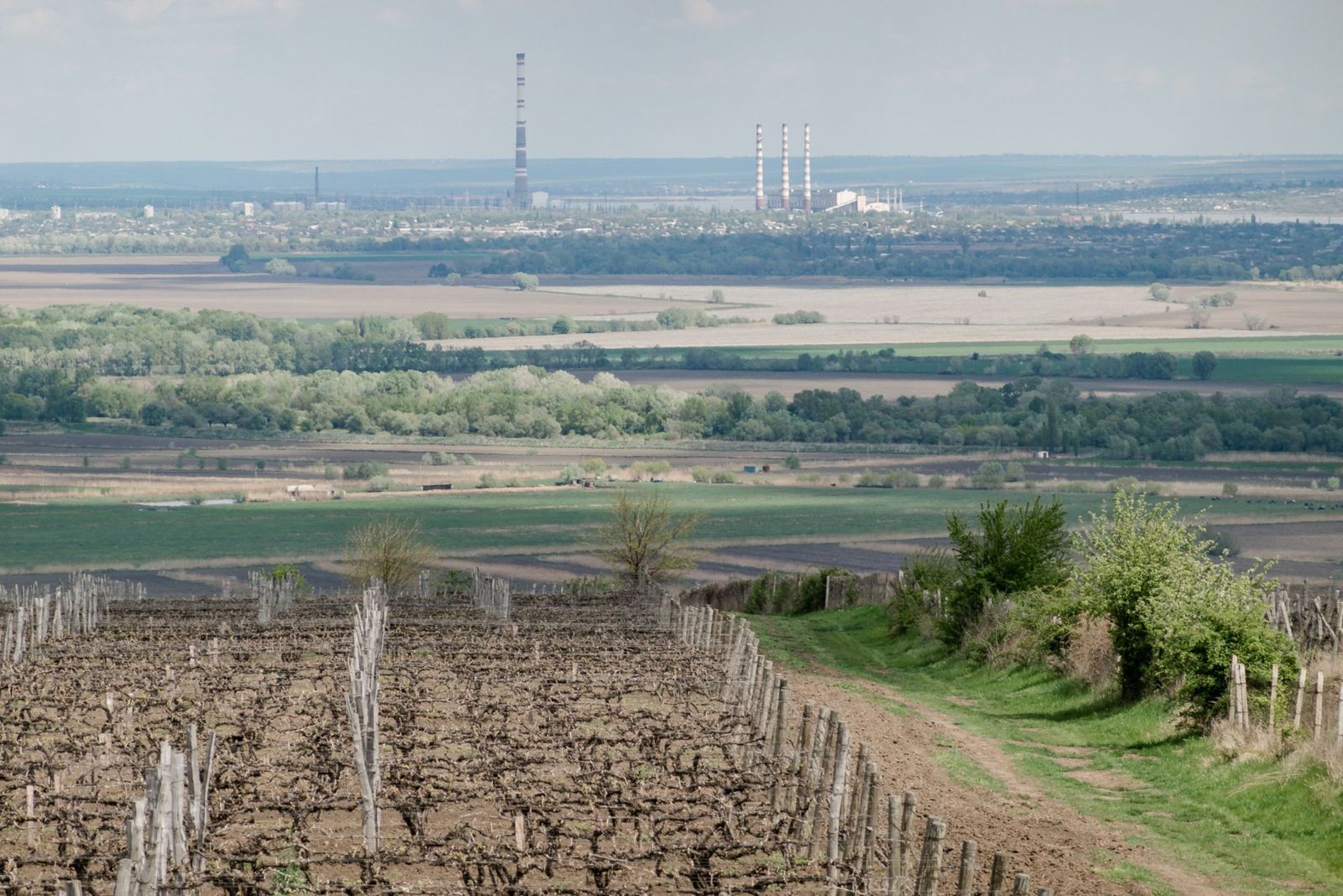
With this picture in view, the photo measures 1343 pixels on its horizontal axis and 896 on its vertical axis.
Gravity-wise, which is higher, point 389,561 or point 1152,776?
point 1152,776

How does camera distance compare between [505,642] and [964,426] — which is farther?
[964,426]

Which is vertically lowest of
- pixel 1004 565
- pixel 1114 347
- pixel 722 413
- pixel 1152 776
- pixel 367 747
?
pixel 722 413

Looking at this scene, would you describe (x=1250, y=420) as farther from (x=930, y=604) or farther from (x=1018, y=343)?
(x=930, y=604)

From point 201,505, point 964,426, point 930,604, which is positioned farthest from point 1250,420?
point 930,604

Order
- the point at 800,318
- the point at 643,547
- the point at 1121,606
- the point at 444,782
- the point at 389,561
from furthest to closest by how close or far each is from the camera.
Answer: the point at 800,318, the point at 643,547, the point at 389,561, the point at 1121,606, the point at 444,782

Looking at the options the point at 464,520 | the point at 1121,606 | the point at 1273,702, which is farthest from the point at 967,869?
the point at 464,520

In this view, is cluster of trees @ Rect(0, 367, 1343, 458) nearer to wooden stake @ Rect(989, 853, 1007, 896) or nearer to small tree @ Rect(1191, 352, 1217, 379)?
small tree @ Rect(1191, 352, 1217, 379)

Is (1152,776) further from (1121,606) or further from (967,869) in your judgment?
(967,869)
